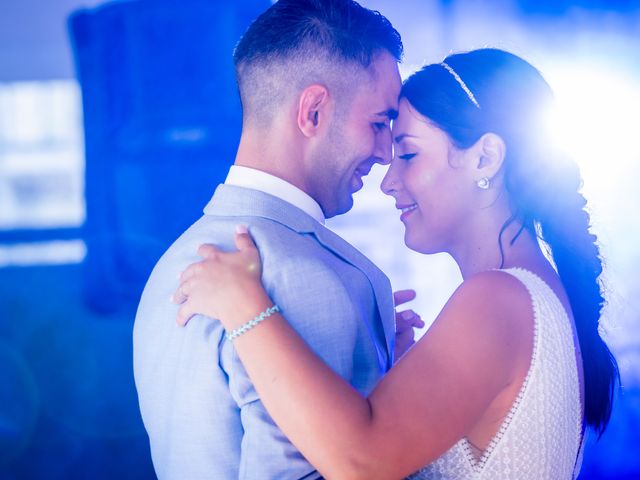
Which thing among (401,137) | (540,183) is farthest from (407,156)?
(540,183)

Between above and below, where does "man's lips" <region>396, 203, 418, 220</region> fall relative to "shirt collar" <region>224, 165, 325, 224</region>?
below

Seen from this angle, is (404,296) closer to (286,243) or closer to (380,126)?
(380,126)

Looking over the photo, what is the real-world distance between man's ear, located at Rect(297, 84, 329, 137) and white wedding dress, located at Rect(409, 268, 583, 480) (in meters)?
0.47

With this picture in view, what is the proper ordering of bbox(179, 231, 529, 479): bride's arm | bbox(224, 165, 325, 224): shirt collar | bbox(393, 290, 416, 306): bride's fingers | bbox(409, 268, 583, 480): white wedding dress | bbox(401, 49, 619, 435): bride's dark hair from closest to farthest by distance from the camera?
bbox(179, 231, 529, 479): bride's arm < bbox(409, 268, 583, 480): white wedding dress < bbox(224, 165, 325, 224): shirt collar < bbox(401, 49, 619, 435): bride's dark hair < bbox(393, 290, 416, 306): bride's fingers

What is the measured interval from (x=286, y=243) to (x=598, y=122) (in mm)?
2469

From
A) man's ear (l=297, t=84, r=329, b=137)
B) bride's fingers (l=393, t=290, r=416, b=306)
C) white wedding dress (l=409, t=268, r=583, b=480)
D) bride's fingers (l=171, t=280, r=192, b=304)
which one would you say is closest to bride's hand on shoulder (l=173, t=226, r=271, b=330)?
bride's fingers (l=171, t=280, r=192, b=304)

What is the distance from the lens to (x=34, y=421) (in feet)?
9.20

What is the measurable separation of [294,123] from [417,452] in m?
0.67

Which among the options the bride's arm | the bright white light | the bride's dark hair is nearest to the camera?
the bride's arm

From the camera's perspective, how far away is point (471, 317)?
1118mm

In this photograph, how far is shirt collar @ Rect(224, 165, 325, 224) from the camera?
1.33 meters

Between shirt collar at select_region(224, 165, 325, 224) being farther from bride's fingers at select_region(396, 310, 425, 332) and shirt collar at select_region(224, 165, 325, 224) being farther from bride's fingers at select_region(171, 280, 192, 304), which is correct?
bride's fingers at select_region(396, 310, 425, 332)

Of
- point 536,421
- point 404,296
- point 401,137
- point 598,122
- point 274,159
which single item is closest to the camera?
point 536,421

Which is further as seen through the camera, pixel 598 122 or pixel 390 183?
pixel 598 122
